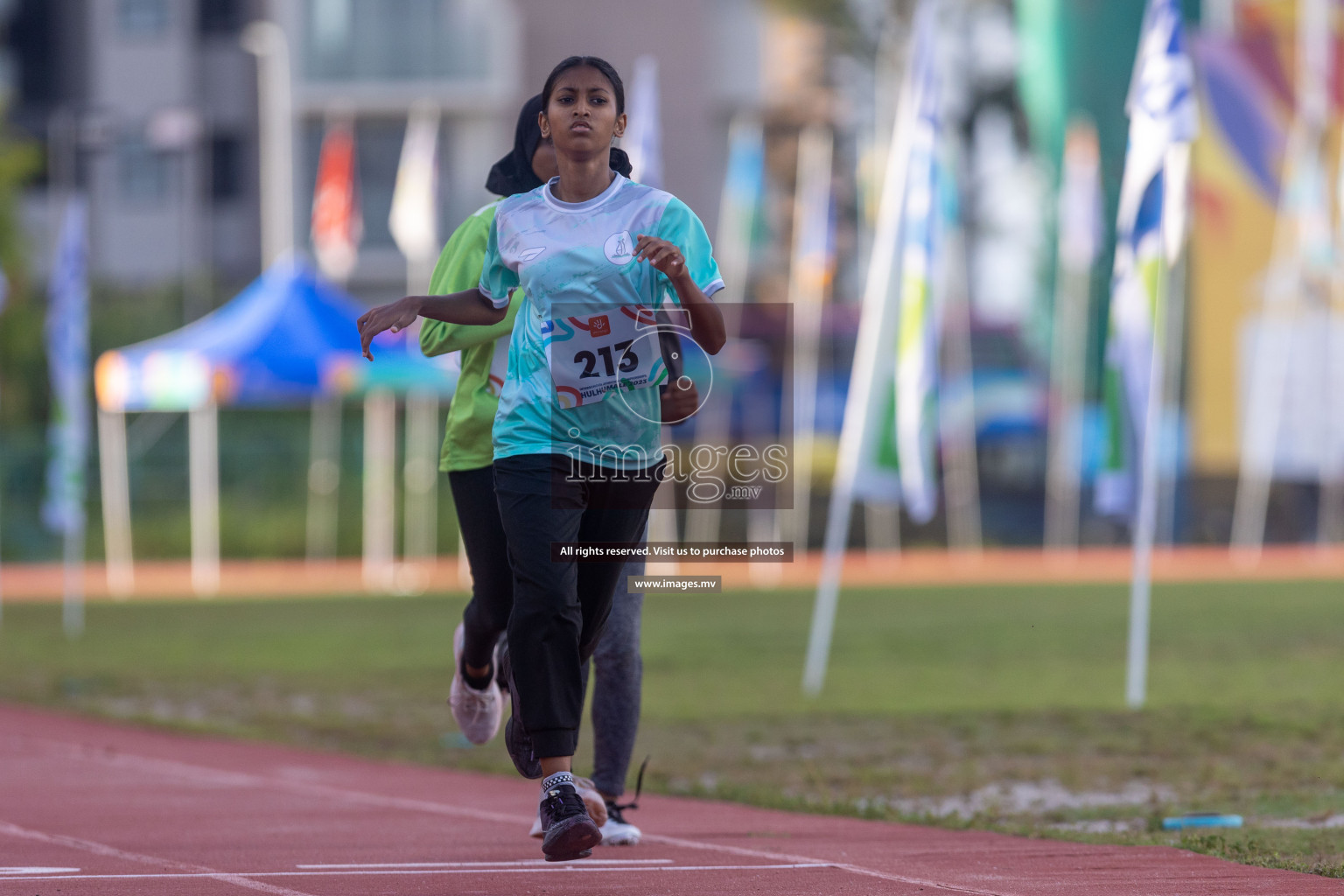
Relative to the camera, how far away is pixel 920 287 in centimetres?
1240

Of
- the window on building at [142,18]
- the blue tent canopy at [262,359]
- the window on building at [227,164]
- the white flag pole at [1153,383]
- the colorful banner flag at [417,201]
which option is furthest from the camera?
the window on building at [227,164]

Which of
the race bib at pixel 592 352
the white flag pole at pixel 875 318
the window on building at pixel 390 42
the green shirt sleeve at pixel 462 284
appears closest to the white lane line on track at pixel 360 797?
the race bib at pixel 592 352

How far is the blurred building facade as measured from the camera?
42031 millimetres

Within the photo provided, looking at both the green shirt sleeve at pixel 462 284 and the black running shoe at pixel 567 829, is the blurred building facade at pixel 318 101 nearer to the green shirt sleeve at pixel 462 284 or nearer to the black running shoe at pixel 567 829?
the green shirt sleeve at pixel 462 284

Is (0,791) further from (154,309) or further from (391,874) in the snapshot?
(154,309)

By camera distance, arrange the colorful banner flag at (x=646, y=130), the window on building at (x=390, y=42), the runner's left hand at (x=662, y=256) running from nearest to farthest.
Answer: the runner's left hand at (x=662, y=256)
the colorful banner flag at (x=646, y=130)
the window on building at (x=390, y=42)

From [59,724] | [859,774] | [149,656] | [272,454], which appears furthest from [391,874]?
[272,454]

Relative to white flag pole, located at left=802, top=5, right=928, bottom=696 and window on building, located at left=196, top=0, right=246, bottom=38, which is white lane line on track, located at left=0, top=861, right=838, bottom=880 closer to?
white flag pole, located at left=802, top=5, right=928, bottom=696

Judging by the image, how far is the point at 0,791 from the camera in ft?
23.7

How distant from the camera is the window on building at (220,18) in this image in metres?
43.8

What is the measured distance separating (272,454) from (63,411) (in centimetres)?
1323

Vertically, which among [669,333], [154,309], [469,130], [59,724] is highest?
[469,130]

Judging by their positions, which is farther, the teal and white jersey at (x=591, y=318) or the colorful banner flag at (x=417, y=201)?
the colorful banner flag at (x=417, y=201)

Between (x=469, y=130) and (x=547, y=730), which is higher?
(x=469, y=130)
